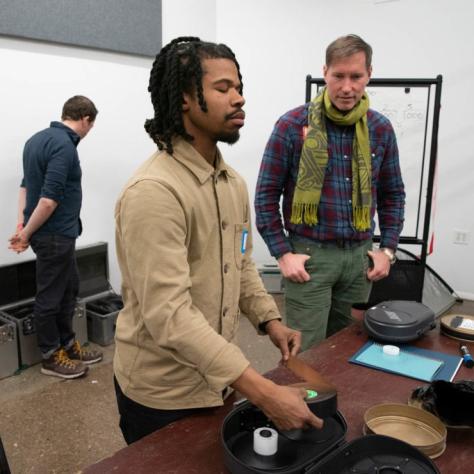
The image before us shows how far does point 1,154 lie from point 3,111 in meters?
0.24

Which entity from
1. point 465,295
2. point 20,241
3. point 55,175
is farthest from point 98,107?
point 465,295

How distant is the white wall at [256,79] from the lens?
2.82m

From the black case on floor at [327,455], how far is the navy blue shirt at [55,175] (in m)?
1.87

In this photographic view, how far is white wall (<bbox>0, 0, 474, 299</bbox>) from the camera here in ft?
9.25

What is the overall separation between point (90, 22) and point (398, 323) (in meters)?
2.61

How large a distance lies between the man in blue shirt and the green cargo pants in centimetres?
138

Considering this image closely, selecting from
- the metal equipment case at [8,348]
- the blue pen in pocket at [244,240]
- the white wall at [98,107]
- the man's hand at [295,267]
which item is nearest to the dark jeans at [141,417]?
the blue pen in pocket at [244,240]

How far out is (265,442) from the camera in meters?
0.85

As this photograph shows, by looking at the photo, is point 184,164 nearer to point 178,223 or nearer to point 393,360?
point 178,223

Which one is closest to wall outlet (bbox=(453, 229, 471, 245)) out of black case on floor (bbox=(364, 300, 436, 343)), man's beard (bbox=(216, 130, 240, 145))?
black case on floor (bbox=(364, 300, 436, 343))

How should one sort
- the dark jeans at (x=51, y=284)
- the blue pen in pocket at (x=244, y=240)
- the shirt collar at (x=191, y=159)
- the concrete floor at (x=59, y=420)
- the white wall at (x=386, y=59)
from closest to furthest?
the shirt collar at (x=191, y=159) → the blue pen in pocket at (x=244, y=240) → the concrete floor at (x=59, y=420) → the dark jeans at (x=51, y=284) → the white wall at (x=386, y=59)

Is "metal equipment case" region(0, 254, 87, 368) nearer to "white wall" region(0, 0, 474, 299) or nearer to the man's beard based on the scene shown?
"white wall" region(0, 0, 474, 299)

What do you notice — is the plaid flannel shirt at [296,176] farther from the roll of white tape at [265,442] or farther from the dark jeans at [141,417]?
the roll of white tape at [265,442]

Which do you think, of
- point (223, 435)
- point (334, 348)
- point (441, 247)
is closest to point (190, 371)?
point (223, 435)
